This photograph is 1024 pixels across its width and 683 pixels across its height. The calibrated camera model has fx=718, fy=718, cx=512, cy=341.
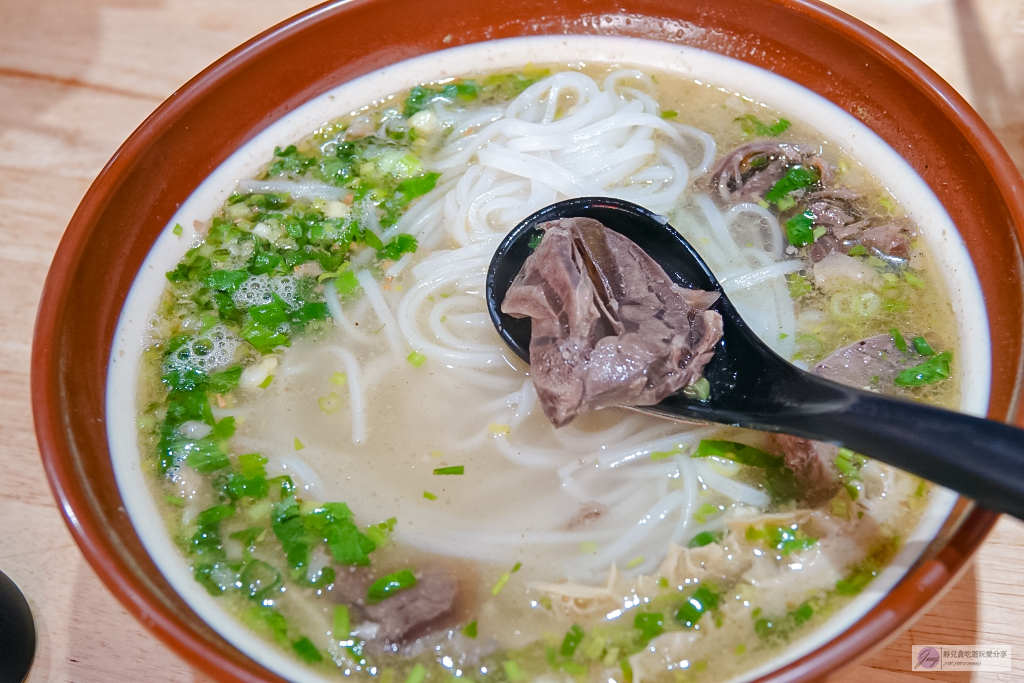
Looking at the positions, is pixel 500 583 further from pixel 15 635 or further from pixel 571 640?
pixel 15 635

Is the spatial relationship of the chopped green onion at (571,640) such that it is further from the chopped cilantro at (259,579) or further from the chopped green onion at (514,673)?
the chopped cilantro at (259,579)

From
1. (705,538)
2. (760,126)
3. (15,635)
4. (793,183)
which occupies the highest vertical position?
(760,126)

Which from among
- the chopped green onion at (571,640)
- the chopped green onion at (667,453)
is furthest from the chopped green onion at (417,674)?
the chopped green onion at (667,453)

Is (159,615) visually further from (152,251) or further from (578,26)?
(578,26)

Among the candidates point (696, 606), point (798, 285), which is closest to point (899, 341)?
point (798, 285)

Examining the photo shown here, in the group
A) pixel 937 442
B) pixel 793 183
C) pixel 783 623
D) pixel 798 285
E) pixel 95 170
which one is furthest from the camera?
pixel 95 170

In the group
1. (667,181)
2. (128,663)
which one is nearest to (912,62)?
(667,181)
